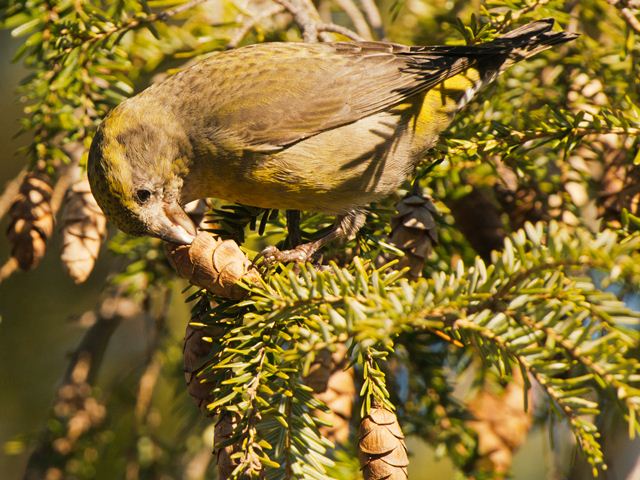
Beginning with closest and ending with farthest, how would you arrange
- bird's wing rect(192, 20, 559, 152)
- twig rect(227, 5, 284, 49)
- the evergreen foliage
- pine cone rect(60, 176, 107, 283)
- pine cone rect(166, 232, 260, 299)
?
the evergreen foliage, pine cone rect(166, 232, 260, 299), pine cone rect(60, 176, 107, 283), bird's wing rect(192, 20, 559, 152), twig rect(227, 5, 284, 49)

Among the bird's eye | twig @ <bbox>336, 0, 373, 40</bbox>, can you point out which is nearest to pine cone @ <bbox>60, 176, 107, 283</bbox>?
the bird's eye

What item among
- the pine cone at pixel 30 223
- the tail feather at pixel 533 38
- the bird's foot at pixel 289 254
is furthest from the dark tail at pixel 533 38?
the pine cone at pixel 30 223

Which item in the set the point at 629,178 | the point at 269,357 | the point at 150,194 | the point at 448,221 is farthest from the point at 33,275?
the point at 629,178

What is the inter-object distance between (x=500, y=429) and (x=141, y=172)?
177 cm

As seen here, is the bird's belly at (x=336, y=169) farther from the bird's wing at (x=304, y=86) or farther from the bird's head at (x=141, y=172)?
the bird's head at (x=141, y=172)

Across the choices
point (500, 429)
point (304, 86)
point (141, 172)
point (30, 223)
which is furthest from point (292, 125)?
point (500, 429)

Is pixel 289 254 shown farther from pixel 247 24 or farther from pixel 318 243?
pixel 247 24

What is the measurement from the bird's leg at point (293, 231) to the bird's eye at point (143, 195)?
0.56 m

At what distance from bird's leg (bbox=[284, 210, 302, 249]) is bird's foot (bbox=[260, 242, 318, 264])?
11 centimetres

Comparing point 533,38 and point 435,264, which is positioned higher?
point 533,38

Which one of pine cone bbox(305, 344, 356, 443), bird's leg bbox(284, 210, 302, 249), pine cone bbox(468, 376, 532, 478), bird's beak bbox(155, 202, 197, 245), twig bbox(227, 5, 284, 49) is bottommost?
pine cone bbox(468, 376, 532, 478)

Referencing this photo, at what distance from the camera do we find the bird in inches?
110

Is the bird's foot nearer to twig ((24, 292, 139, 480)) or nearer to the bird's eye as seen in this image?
the bird's eye

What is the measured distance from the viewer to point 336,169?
301 cm
